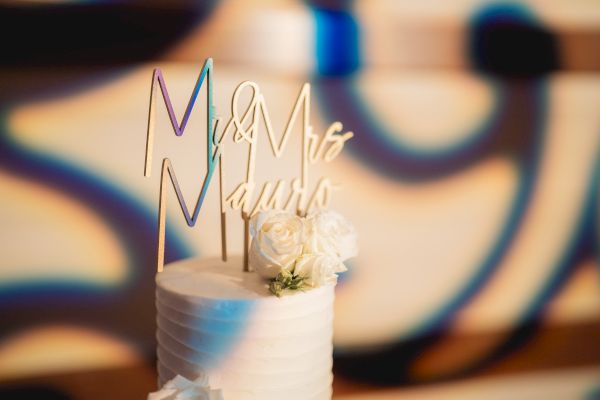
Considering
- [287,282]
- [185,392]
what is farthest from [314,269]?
[185,392]

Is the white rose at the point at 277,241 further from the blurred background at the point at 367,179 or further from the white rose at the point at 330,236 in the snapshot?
the blurred background at the point at 367,179

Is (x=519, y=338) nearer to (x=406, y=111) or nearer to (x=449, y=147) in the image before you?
(x=449, y=147)

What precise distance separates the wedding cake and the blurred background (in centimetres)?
61

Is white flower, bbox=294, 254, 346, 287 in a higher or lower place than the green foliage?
higher

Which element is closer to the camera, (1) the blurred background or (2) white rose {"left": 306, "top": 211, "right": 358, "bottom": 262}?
(2) white rose {"left": 306, "top": 211, "right": 358, "bottom": 262}

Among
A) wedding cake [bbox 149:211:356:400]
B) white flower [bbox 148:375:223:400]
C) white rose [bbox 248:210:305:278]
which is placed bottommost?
white flower [bbox 148:375:223:400]

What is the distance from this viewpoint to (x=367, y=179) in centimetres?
200

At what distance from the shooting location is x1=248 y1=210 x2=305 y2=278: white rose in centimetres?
119

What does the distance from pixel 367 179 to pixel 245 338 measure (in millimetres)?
961

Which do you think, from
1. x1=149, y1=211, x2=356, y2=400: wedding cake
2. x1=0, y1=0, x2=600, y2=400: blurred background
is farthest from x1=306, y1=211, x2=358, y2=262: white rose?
x1=0, y1=0, x2=600, y2=400: blurred background

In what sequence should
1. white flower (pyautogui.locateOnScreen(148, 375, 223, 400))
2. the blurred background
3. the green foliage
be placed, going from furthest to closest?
the blurred background < the green foliage < white flower (pyautogui.locateOnScreen(148, 375, 223, 400))

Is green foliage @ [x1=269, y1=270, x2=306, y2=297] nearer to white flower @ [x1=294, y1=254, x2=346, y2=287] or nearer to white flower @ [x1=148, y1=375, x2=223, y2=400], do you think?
white flower @ [x1=294, y1=254, x2=346, y2=287]

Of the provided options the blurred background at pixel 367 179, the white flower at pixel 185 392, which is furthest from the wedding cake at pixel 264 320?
the blurred background at pixel 367 179

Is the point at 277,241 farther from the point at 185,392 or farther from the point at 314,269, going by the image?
the point at 185,392
